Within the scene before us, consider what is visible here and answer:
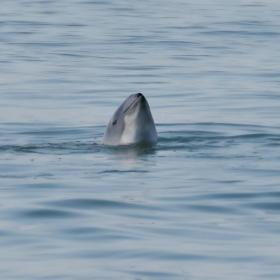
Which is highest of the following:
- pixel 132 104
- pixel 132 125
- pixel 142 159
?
pixel 132 104

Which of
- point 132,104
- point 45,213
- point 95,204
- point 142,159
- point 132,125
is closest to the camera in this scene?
point 45,213

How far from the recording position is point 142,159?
16547 mm

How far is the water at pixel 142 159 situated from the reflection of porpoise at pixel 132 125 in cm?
22

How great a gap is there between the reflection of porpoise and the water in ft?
0.71

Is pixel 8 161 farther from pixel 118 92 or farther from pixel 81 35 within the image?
pixel 81 35

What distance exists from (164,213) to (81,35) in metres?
20.3

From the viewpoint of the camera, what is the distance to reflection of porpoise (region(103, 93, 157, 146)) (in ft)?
55.9

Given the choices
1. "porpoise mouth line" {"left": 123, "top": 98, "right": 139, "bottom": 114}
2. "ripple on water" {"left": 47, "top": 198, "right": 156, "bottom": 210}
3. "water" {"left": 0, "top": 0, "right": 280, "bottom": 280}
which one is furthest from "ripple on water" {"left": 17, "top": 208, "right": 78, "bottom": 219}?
"porpoise mouth line" {"left": 123, "top": 98, "right": 139, "bottom": 114}

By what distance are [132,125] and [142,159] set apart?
76cm

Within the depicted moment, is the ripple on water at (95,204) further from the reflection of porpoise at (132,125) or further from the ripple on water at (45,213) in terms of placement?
the reflection of porpoise at (132,125)

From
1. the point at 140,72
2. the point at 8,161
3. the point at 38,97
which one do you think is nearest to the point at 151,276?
the point at 8,161

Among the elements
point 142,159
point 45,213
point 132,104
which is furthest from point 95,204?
point 132,104

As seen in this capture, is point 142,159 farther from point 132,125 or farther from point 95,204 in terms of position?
point 95,204

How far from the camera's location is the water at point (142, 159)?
38.7 ft
